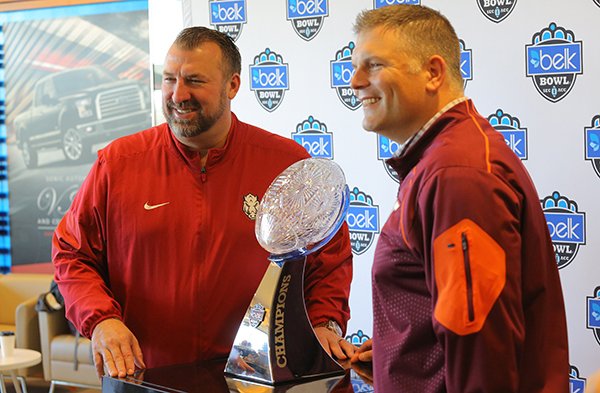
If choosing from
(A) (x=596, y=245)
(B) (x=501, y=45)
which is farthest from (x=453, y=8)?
(A) (x=596, y=245)

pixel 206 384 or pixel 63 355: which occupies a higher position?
pixel 206 384

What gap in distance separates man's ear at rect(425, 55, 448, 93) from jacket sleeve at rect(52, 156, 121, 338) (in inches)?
41.9

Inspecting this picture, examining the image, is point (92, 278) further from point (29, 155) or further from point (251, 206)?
point (29, 155)

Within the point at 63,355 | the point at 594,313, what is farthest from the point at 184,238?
the point at 63,355

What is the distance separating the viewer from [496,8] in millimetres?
4031

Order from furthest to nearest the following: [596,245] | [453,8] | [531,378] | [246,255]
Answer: [453,8], [596,245], [246,255], [531,378]

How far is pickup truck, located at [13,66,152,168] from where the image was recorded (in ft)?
21.1

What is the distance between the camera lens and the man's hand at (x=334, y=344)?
6.79 ft

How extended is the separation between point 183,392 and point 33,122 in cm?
548

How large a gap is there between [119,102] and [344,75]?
8.25 ft

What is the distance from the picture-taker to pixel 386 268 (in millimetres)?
1493

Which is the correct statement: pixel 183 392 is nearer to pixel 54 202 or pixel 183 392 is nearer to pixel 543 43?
pixel 543 43

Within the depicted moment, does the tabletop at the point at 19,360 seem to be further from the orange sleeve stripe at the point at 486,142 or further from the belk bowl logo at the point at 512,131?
the orange sleeve stripe at the point at 486,142

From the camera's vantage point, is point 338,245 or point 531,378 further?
point 338,245
